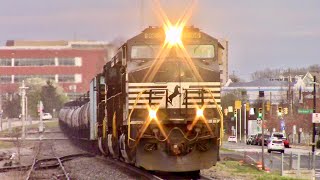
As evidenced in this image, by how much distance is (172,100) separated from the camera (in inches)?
840

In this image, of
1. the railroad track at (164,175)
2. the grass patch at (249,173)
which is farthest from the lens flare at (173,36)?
the grass patch at (249,173)

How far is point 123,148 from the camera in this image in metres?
22.9

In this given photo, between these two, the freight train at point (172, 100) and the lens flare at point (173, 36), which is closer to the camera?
the freight train at point (172, 100)

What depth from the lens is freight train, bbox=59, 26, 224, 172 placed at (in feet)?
69.2

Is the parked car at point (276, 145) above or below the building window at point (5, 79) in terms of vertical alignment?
below

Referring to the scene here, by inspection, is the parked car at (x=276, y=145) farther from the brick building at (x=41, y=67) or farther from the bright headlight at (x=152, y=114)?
the brick building at (x=41, y=67)

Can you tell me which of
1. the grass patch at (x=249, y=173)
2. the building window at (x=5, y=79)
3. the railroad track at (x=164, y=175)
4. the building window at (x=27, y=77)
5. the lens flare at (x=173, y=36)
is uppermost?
the building window at (x=27, y=77)

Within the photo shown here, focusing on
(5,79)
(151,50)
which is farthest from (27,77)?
(151,50)

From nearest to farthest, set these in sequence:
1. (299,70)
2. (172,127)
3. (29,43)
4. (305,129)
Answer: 1. (172,127)
2. (305,129)
3. (29,43)
4. (299,70)

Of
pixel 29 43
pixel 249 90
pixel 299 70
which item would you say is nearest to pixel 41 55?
pixel 29 43

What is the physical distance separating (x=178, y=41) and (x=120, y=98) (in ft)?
10.6

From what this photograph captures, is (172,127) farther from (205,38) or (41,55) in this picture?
(41,55)

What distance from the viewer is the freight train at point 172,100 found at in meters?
21.1

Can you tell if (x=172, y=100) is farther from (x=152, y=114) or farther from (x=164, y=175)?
(x=164, y=175)
